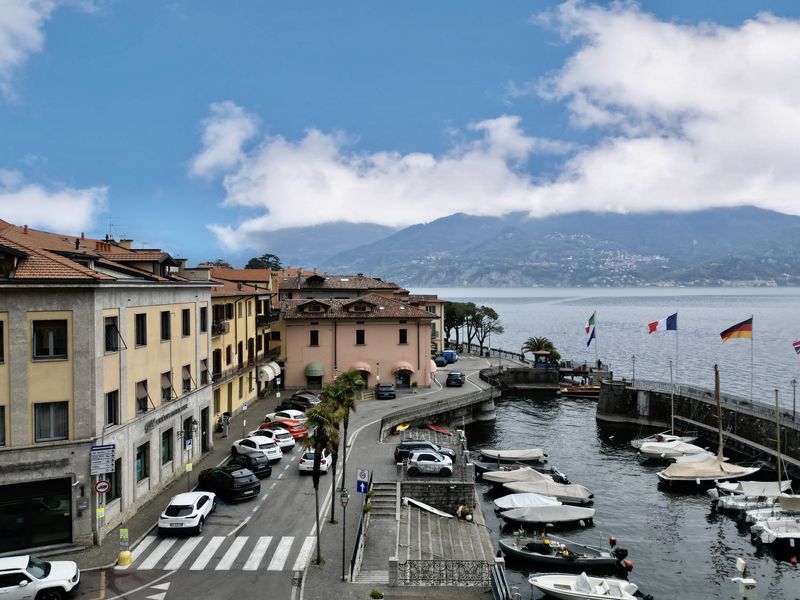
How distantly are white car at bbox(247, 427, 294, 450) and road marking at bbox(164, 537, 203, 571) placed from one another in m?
15.3

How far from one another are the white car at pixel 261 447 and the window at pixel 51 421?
15126 mm

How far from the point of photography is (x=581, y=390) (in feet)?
279

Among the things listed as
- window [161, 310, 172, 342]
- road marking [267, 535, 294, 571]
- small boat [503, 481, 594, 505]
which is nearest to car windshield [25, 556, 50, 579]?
road marking [267, 535, 294, 571]

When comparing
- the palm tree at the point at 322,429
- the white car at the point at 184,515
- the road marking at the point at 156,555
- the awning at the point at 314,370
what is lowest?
the road marking at the point at 156,555

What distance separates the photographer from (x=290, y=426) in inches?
1859

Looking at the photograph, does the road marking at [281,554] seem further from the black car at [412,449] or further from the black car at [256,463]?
the black car at [412,449]

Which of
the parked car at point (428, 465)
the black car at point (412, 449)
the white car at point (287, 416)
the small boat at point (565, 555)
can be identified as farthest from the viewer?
the white car at point (287, 416)

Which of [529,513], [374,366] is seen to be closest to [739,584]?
[529,513]

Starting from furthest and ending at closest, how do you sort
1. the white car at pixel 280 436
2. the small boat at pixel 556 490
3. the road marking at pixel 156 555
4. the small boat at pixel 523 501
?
1. the white car at pixel 280 436
2. the small boat at pixel 556 490
3. the small boat at pixel 523 501
4. the road marking at pixel 156 555

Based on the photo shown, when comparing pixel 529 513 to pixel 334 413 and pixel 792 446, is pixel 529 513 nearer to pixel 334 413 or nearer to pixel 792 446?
pixel 334 413

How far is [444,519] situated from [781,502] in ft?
68.2

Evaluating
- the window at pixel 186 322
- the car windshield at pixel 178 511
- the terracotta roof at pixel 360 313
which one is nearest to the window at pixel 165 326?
the window at pixel 186 322

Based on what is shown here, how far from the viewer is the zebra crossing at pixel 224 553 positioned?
81.7 ft

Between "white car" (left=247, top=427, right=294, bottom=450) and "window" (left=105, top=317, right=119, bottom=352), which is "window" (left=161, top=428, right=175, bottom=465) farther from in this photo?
"white car" (left=247, top=427, right=294, bottom=450)
